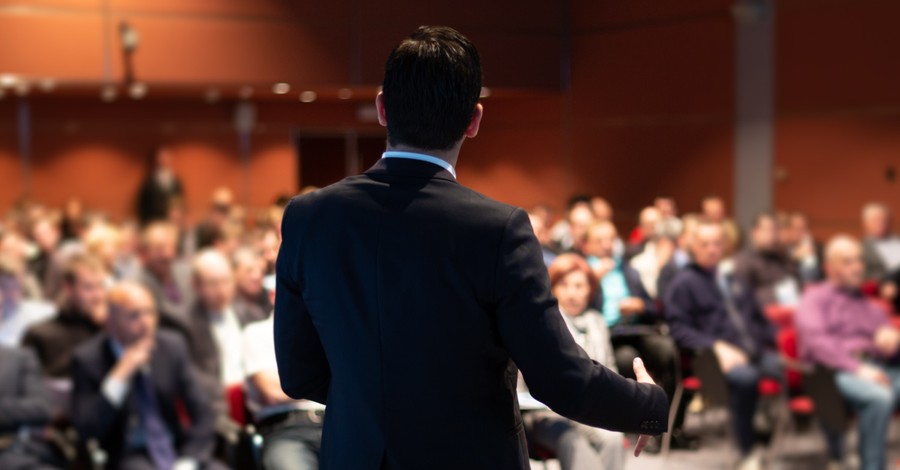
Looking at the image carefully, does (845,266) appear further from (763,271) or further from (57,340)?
(57,340)


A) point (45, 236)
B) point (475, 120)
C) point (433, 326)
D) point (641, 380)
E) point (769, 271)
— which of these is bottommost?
point (769, 271)

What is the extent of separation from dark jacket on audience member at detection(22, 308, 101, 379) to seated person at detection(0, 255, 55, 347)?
0.13 metres

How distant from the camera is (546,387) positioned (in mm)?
1688

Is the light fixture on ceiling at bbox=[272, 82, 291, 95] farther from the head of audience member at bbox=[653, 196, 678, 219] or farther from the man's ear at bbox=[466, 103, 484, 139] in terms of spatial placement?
the man's ear at bbox=[466, 103, 484, 139]

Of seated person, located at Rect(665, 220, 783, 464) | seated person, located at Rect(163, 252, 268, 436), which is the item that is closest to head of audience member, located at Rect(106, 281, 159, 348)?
seated person, located at Rect(163, 252, 268, 436)

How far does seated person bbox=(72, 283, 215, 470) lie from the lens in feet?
15.9

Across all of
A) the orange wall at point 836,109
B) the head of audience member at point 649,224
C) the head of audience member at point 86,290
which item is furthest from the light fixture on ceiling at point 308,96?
the head of audience member at point 86,290

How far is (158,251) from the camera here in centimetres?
684

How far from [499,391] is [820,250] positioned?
854 cm

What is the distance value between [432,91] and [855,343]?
5235 millimetres

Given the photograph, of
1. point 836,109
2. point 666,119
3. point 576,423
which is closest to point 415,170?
point 576,423

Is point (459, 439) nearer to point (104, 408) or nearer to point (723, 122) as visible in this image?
point (104, 408)

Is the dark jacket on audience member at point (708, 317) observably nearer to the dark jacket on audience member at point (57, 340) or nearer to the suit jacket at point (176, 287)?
the suit jacket at point (176, 287)

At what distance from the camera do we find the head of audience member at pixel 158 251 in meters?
6.84
